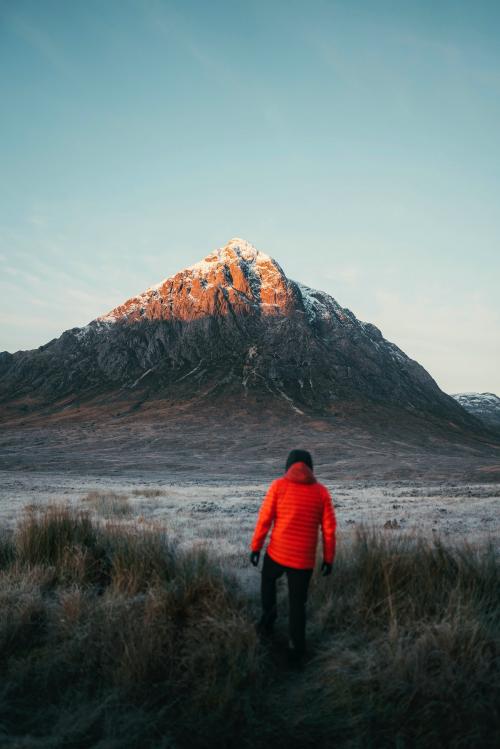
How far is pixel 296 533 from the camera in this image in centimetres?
488

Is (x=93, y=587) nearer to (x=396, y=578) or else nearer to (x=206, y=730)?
(x=206, y=730)

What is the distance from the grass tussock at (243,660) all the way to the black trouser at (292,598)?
211 millimetres

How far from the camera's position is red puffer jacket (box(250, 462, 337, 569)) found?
4.86m

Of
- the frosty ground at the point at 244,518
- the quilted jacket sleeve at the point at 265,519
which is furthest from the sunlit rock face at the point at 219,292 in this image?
the quilted jacket sleeve at the point at 265,519

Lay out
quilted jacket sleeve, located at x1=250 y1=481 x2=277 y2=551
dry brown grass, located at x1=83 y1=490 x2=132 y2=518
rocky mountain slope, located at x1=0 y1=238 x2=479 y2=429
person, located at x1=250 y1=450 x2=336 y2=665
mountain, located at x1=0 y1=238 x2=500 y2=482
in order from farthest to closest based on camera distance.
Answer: rocky mountain slope, located at x1=0 y1=238 x2=479 y2=429 < mountain, located at x1=0 y1=238 x2=500 y2=482 < dry brown grass, located at x1=83 y1=490 x2=132 y2=518 < quilted jacket sleeve, located at x1=250 y1=481 x2=277 y2=551 < person, located at x1=250 y1=450 x2=336 y2=665

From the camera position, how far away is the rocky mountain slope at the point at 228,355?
327ft

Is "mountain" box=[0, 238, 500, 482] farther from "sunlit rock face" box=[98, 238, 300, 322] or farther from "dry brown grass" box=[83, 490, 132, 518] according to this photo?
"dry brown grass" box=[83, 490, 132, 518]

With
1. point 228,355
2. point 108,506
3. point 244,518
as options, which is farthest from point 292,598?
point 228,355

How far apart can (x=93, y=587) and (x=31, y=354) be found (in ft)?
440

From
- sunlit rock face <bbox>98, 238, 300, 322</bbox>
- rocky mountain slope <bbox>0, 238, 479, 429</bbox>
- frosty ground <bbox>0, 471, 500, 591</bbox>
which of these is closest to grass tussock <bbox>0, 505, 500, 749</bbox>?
frosty ground <bbox>0, 471, 500, 591</bbox>

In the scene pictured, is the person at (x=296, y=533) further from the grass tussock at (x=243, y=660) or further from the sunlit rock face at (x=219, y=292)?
the sunlit rock face at (x=219, y=292)

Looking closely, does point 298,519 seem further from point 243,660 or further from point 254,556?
point 243,660

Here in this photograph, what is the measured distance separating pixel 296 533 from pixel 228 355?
107348mm

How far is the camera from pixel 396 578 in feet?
17.9
